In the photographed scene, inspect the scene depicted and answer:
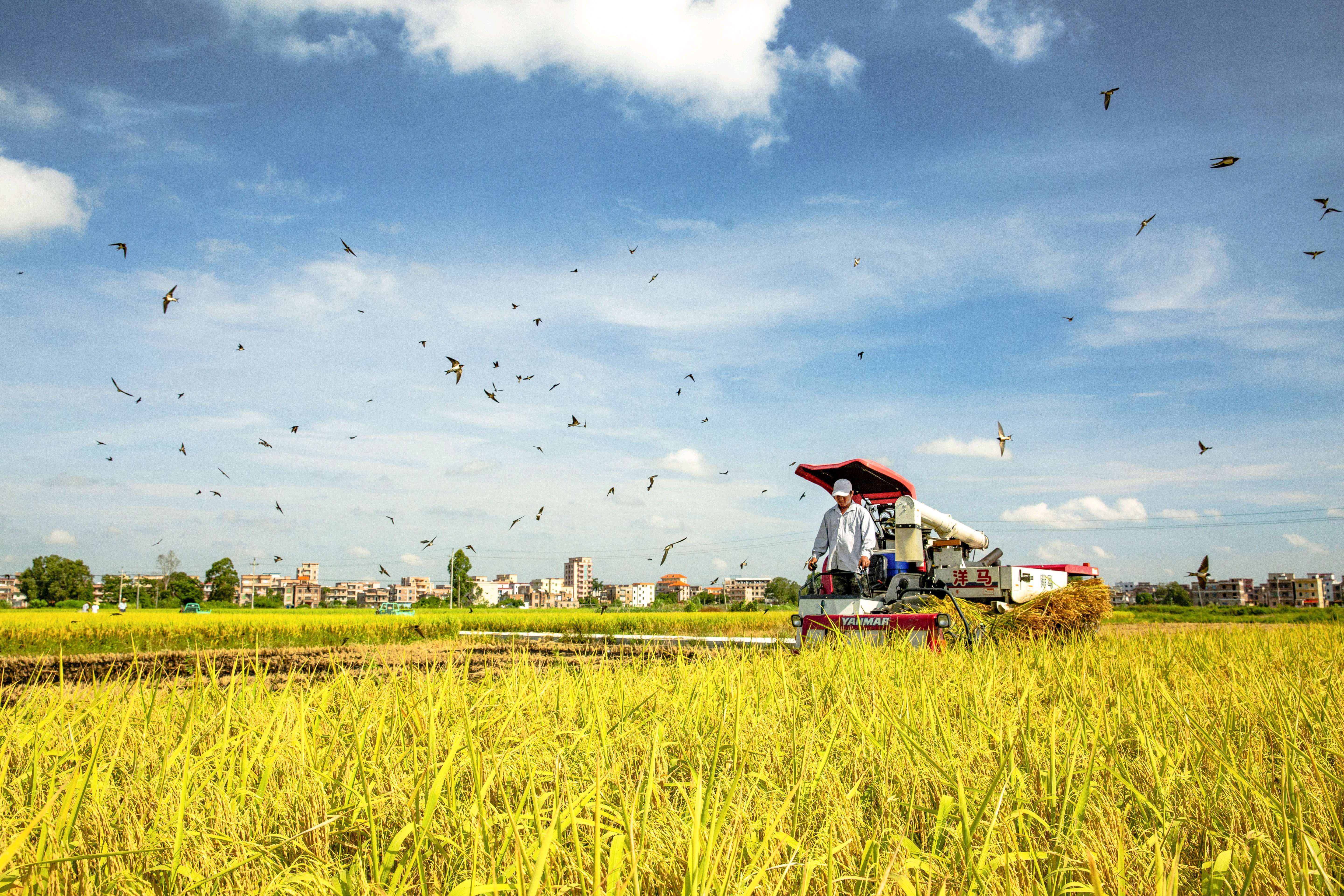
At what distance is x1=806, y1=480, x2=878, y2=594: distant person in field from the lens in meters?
8.92

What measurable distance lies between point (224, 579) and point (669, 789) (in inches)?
4520

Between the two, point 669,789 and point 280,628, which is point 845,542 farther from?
point 280,628

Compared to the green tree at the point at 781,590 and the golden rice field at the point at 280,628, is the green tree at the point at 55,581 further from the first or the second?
the green tree at the point at 781,590

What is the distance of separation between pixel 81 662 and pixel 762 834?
1439cm

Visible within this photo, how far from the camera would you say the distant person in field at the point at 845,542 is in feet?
29.3

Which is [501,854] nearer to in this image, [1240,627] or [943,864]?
[943,864]

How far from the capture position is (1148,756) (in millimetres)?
2941

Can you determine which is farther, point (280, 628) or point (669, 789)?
→ point (280, 628)

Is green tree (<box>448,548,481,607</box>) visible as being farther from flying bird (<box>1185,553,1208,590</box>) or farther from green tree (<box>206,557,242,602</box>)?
flying bird (<box>1185,553,1208,590</box>)

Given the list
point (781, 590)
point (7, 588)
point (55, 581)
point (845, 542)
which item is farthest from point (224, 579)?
point (7, 588)

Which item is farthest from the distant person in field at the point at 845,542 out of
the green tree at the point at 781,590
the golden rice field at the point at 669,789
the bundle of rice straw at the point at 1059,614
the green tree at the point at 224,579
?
the green tree at the point at 224,579

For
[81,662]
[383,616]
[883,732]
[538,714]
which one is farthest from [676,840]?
[383,616]

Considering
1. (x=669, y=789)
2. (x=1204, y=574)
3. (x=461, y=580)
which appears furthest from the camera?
→ (x=461, y=580)

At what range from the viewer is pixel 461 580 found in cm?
8762
